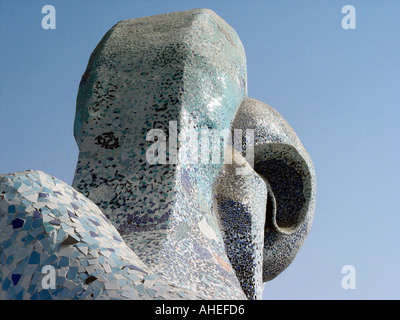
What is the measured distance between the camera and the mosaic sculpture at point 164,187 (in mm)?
1944

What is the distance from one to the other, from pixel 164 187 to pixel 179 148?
309 millimetres

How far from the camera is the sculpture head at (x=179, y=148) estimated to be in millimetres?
3203

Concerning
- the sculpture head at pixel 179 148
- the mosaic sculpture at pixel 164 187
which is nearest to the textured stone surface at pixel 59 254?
the mosaic sculpture at pixel 164 187

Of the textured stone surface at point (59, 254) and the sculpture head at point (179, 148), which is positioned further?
the sculpture head at point (179, 148)

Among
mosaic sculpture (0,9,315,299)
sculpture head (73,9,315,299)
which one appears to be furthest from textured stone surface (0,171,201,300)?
sculpture head (73,9,315,299)

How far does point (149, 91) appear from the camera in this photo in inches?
157

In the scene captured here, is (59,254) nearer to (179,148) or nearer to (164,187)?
(164,187)

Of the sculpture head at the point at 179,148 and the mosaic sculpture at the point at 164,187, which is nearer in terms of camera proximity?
the mosaic sculpture at the point at 164,187

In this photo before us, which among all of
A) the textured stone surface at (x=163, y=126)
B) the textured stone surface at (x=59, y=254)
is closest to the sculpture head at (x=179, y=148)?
the textured stone surface at (x=163, y=126)

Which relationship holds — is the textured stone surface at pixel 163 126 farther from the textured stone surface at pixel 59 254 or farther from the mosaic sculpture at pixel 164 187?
the textured stone surface at pixel 59 254

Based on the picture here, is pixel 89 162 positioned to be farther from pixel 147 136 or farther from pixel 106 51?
pixel 106 51

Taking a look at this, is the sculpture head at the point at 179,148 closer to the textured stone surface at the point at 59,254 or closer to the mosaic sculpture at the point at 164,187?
the mosaic sculpture at the point at 164,187

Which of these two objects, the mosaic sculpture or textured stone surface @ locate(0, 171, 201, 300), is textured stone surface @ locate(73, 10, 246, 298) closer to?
the mosaic sculpture
